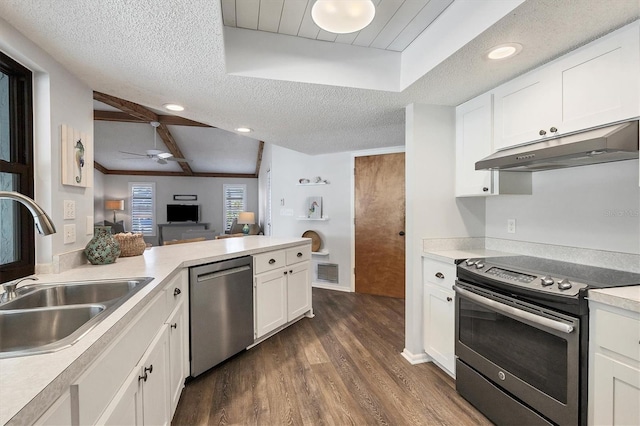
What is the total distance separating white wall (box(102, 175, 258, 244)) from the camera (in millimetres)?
8516

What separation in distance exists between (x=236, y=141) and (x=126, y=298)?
650 cm

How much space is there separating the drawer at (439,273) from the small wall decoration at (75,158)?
241cm

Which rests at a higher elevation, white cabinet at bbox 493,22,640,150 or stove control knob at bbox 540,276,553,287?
white cabinet at bbox 493,22,640,150

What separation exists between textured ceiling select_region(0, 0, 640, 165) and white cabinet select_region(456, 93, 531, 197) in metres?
0.12

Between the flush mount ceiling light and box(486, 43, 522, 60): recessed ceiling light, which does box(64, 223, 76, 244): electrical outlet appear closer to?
the flush mount ceiling light

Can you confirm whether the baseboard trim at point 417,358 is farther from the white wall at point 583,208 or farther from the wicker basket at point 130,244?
the wicker basket at point 130,244

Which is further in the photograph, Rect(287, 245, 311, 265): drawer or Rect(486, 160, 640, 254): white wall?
Rect(287, 245, 311, 265): drawer

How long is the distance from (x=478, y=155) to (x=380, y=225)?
212 cm

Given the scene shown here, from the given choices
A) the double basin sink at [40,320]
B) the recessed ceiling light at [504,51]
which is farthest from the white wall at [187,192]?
the recessed ceiling light at [504,51]

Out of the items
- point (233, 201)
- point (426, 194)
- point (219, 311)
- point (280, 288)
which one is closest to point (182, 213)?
point (233, 201)

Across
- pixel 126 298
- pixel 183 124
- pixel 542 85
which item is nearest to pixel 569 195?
pixel 542 85

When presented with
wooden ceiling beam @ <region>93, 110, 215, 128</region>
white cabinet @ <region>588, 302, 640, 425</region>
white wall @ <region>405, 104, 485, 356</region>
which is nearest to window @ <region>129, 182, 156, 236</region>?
wooden ceiling beam @ <region>93, 110, 215, 128</region>

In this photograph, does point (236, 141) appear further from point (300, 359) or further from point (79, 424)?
point (79, 424)

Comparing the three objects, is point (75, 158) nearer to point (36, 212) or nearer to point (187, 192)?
point (36, 212)
